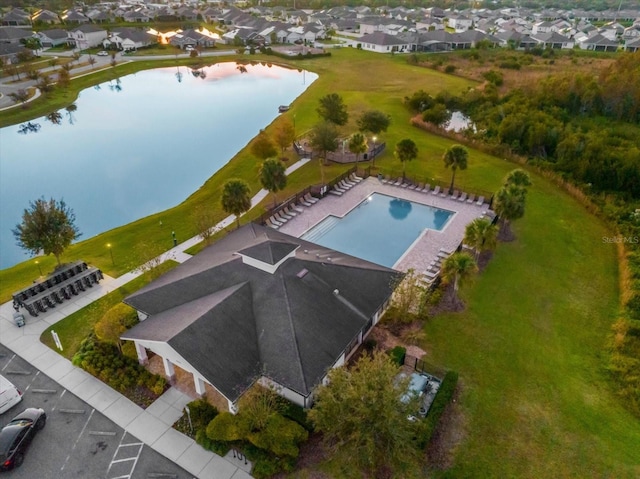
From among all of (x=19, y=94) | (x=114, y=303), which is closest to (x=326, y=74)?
(x=19, y=94)

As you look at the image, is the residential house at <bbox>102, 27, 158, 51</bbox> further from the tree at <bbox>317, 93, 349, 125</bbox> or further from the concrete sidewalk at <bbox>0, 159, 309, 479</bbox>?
the concrete sidewalk at <bbox>0, 159, 309, 479</bbox>

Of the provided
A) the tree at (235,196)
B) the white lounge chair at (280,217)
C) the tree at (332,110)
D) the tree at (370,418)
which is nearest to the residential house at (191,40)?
the tree at (332,110)

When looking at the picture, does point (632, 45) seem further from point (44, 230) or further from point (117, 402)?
point (117, 402)

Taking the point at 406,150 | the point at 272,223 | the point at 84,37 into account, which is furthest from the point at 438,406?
the point at 84,37

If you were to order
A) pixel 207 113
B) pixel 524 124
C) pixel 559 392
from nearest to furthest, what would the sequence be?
pixel 559 392
pixel 524 124
pixel 207 113

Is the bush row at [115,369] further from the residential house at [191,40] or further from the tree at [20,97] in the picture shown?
the residential house at [191,40]

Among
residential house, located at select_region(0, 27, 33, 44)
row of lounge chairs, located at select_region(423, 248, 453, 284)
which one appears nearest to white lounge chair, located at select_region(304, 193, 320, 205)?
row of lounge chairs, located at select_region(423, 248, 453, 284)

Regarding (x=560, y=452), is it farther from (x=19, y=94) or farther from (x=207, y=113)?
(x=19, y=94)
